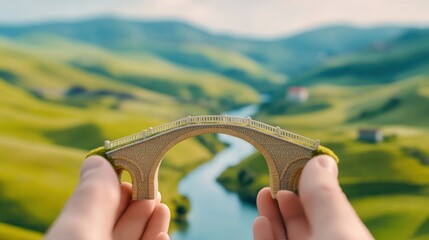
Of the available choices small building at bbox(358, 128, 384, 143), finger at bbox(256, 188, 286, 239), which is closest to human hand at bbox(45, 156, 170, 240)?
finger at bbox(256, 188, 286, 239)

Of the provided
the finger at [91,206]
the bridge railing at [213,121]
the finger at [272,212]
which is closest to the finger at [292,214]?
the finger at [272,212]

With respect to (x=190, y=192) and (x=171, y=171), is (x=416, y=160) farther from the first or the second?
(x=171, y=171)

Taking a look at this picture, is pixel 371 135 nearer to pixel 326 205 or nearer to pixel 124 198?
pixel 124 198

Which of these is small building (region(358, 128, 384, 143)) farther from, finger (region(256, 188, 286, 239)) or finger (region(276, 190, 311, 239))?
finger (region(276, 190, 311, 239))

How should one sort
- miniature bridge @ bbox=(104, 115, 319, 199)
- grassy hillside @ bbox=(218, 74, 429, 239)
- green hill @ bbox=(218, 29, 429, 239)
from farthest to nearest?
green hill @ bbox=(218, 29, 429, 239), grassy hillside @ bbox=(218, 74, 429, 239), miniature bridge @ bbox=(104, 115, 319, 199)

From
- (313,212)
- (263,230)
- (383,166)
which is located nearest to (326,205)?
(313,212)

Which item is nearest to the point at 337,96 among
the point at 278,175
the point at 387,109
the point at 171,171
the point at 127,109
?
the point at 387,109

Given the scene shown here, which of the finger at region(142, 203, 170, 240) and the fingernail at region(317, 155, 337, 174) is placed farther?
the finger at region(142, 203, 170, 240)
